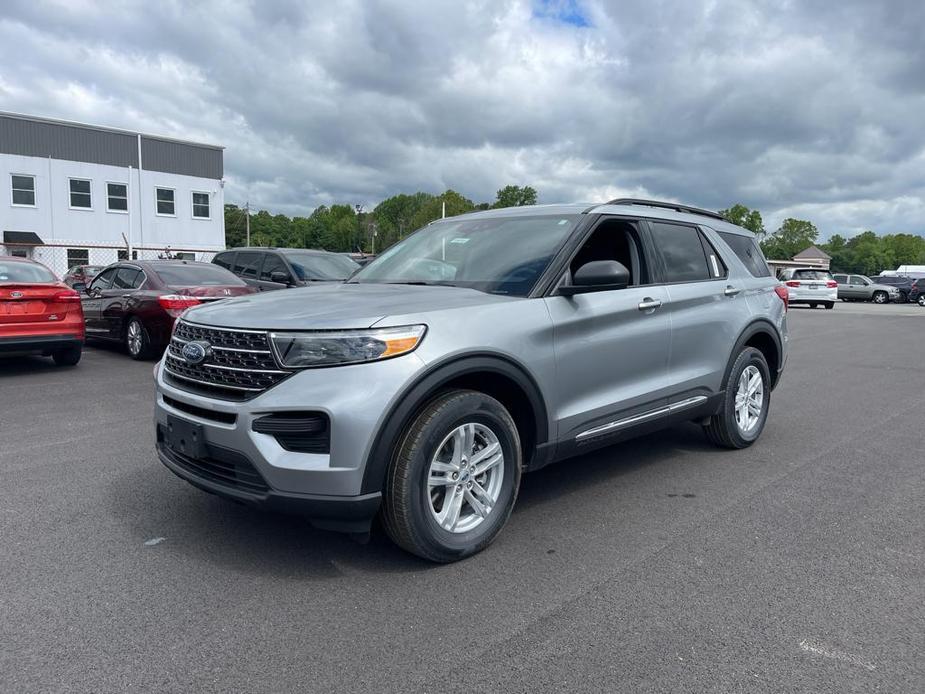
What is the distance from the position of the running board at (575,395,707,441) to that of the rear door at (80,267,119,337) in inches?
375

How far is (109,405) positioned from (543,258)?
203 inches

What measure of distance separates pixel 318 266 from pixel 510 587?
10.0 metres

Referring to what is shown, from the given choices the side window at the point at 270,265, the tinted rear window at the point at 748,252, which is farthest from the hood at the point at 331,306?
the side window at the point at 270,265

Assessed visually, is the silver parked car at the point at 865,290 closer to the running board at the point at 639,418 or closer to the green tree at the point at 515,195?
the running board at the point at 639,418

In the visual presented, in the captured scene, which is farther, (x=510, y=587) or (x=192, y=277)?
(x=192, y=277)

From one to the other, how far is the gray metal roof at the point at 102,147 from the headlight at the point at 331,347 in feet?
115

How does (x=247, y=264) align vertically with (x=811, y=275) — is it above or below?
above

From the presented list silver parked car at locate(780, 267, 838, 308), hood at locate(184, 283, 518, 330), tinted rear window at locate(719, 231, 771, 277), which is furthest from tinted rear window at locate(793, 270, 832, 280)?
hood at locate(184, 283, 518, 330)

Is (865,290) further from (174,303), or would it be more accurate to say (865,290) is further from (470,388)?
(470,388)

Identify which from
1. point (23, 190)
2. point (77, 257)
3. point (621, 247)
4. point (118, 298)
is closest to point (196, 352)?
point (621, 247)

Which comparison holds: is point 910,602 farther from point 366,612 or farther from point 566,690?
point 366,612

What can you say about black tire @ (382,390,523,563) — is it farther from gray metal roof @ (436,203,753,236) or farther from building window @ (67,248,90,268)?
building window @ (67,248,90,268)

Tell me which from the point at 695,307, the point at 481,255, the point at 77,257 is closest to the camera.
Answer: the point at 481,255

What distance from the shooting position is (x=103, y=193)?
33.5 meters
